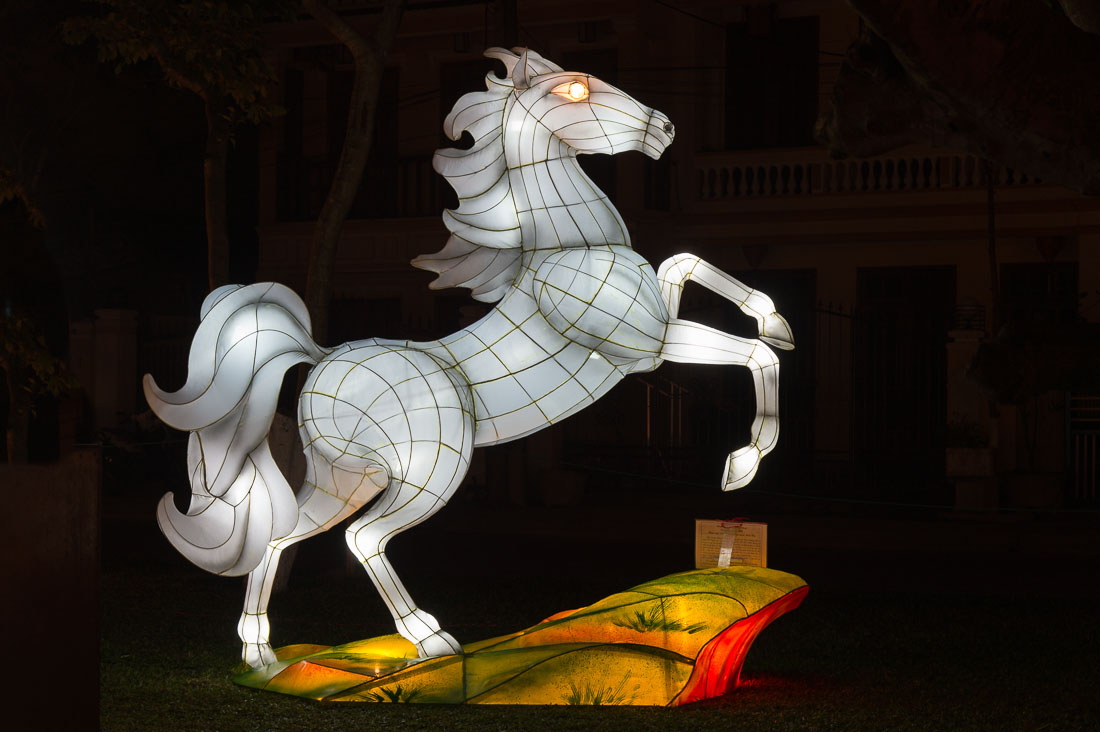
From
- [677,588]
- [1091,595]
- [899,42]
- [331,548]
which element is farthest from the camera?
[331,548]

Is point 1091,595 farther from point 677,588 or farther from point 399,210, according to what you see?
point 399,210

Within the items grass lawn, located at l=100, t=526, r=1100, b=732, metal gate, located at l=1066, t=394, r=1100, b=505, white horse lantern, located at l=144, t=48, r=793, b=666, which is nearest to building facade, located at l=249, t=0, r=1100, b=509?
metal gate, located at l=1066, t=394, r=1100, b=505

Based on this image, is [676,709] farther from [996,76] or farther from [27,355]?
[27,355]

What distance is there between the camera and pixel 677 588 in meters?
5.41

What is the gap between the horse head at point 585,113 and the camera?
5.34 m

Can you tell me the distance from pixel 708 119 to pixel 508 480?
18.6ft

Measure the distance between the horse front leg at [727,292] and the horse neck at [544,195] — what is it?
268mm

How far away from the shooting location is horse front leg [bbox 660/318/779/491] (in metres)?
5.17

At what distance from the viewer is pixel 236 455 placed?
517 centimetres

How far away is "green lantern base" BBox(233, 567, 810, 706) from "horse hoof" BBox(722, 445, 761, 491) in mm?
477

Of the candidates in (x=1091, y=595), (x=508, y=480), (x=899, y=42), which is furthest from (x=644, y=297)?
(x=508, y=480)

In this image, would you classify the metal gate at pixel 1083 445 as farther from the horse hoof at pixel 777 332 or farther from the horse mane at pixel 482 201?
the horse mane at pixel 482 201

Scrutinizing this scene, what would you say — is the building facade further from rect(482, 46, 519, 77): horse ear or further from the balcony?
rect(482, 46, 519, 77): horse ear

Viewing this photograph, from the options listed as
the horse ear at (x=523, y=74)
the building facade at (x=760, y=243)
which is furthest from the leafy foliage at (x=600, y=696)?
the building facade at (x=760, y=243)
